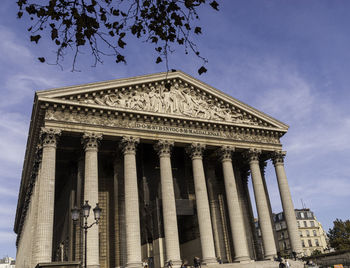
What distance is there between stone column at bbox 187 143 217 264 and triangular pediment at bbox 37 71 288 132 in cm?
307

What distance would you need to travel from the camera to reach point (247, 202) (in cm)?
3759

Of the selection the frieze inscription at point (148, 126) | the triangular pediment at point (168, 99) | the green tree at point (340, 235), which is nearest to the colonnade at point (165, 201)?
the frieze inscription at point (148, 126)

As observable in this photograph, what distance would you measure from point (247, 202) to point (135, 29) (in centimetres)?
3159

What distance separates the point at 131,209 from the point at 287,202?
15.1 m

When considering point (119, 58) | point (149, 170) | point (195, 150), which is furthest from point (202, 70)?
point (149, 170)

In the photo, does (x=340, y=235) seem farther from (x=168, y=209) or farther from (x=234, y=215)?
(x=168, y=209)

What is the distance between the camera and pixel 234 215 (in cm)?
3009

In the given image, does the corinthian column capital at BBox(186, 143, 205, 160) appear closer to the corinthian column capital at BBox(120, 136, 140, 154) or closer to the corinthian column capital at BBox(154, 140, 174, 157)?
the corinthian column capital at BBox(154, 140, 174, 157)

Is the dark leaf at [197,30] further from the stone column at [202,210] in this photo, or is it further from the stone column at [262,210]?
the stone column at [262,210]

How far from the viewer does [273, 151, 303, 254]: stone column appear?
103ft

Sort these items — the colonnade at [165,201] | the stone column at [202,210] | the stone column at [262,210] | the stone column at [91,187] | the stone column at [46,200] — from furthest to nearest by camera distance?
1. the stone column at [262,210]
2. the stone column at [202,210]
3. the colonnade at [165,201]
4. the stone column at [91,187]
5. the stone column at [46,200]

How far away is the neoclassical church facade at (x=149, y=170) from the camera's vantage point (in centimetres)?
2617

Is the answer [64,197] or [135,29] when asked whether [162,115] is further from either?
[135,29]

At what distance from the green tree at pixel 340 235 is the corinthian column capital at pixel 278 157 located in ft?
80.0
